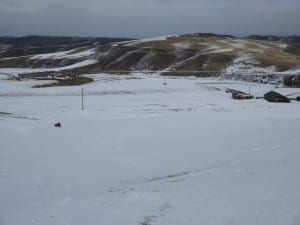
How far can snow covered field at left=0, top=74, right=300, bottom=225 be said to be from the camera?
40.8 ft

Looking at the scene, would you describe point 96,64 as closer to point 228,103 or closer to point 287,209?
point 228,103

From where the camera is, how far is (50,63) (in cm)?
10162

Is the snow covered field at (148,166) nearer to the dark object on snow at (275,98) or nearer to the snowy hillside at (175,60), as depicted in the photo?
the dark object on snow at (275,98)

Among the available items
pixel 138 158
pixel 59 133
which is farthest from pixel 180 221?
pixel 59 133

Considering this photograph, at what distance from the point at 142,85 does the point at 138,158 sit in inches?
1329

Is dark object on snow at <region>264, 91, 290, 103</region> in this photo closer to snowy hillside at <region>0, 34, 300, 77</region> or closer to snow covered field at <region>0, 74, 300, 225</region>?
snow covered field at <region>0, 74, 300, 225</region>

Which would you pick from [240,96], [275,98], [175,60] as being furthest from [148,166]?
[175,60]

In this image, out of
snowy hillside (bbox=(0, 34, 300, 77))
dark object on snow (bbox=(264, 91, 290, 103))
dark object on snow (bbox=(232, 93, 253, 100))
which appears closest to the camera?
dark object on snow (bbox=(264, 91, 290, 103))

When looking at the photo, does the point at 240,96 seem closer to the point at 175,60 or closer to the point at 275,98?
the point at 275,98

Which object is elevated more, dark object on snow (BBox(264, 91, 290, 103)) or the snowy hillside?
the snowy hillside

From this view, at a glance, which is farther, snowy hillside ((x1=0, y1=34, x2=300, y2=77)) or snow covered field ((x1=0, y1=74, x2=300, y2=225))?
→ snowy hillside ((x1=0, y1=34, x2=300, y2=77))

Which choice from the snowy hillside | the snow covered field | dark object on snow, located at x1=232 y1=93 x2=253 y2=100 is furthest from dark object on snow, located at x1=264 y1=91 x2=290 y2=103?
the snowy hillside

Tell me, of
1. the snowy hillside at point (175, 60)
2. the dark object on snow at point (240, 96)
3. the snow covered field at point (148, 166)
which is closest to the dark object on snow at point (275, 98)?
the dark object on snow at point (240, 96)

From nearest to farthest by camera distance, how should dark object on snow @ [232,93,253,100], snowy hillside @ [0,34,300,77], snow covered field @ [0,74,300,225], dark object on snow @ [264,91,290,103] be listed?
snow covered field @ [0,74,300,225]
dark object on snow @ [264,91,290,103]
dark object on snow @ [232,93,253,100]
snowy hillside @ [0,34,300,77]
